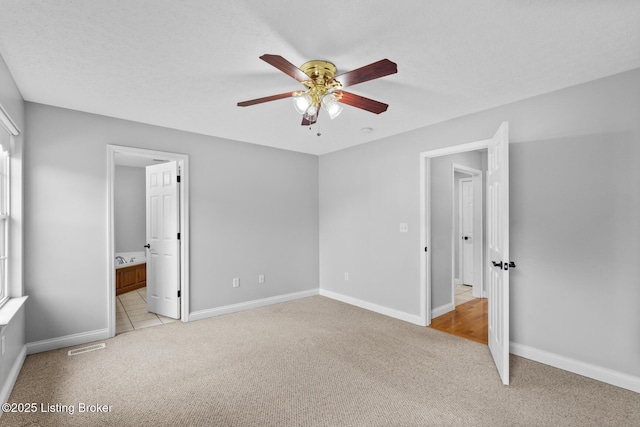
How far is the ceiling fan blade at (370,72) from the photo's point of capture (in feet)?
5.55

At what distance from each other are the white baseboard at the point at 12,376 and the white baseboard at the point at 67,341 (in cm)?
8

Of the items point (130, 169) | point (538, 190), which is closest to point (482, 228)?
point (538, 190)

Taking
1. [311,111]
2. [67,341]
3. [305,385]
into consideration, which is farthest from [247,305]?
[311,111]

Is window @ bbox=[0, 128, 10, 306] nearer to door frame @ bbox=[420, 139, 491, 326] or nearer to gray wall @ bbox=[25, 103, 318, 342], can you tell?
gray wall @ bbox=[25, 103, 318, 342]

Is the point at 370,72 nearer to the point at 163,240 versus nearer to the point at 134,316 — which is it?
the point at 163,240

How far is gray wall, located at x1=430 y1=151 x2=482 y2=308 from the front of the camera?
4.18m

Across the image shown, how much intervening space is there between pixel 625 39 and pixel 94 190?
15.1 ft

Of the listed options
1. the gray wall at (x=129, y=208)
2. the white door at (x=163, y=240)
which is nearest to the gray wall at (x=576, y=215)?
the white door at (x=163, y=240)

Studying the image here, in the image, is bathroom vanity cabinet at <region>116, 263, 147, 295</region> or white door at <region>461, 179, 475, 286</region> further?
white door at <region>461, 179, 475, 286</region>

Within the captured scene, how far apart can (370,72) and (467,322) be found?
3405mm

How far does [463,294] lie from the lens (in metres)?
5.28

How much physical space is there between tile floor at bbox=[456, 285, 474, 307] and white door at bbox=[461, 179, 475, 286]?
9.4 inches

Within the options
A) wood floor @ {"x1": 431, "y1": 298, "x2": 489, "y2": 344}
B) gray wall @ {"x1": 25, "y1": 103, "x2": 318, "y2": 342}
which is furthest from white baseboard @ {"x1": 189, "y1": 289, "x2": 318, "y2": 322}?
wood floor @ {"x1": 431, "y1": 298, "x2": 489, "y2": 344}

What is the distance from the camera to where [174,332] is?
11.6 ft
